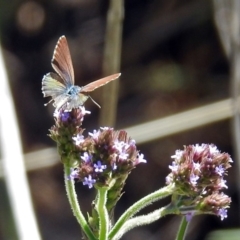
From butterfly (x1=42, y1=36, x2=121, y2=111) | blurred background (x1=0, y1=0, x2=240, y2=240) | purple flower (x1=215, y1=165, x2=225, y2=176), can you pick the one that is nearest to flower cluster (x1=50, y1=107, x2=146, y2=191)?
butterfly (x1=42, y1=36, x2=121, y2=111)

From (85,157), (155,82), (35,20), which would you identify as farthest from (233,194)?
(85,157)

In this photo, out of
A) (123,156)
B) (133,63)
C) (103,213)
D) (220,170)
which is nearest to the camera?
(103,213)

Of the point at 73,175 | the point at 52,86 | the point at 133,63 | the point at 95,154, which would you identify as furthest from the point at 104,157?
the point at 133,63

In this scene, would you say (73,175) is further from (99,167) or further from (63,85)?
(63,85)

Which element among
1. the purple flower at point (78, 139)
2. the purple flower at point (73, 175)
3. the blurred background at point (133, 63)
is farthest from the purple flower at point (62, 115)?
the blurred background at point (133, 63)

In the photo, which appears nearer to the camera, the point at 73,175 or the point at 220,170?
the point at 73,175

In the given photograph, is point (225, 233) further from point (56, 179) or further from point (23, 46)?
point (23, 46)
